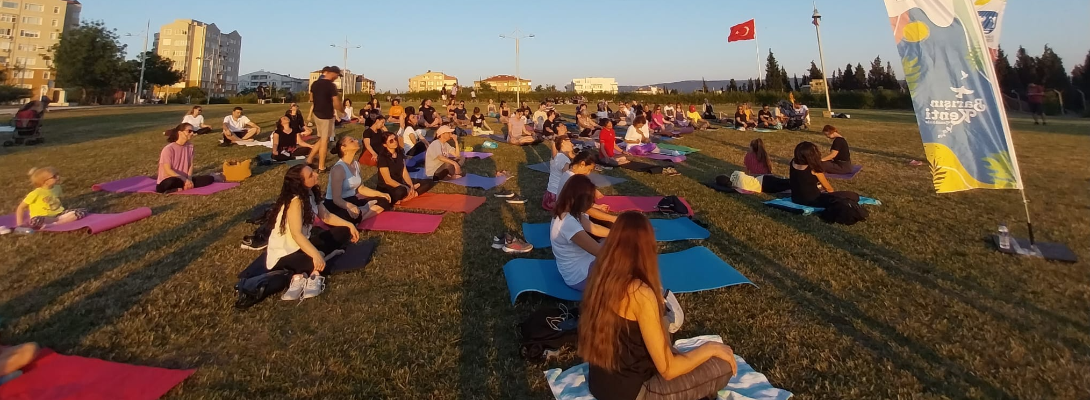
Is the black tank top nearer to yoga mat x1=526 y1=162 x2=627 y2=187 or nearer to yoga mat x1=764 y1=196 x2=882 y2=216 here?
yoga mat x1=764 y1=196 x2=882 y2=216

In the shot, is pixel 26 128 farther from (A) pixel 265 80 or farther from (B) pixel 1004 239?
(A) pixel 265 80

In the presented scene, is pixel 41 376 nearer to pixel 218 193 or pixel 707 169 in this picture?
pixel 218 193

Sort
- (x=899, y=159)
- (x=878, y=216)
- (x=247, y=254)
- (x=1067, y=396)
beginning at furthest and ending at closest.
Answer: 1. (x=899, y=159)
2. (x=878, y=216)
3. (x=247, y=254)
4. (x=1067, y=396)

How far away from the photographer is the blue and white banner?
5.43 meters

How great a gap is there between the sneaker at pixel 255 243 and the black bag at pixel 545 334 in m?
3.49

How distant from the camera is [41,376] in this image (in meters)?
3.17

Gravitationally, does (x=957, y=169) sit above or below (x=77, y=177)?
above

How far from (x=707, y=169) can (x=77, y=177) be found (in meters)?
11.9

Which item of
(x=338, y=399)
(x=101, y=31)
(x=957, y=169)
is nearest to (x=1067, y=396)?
(x=957, y=169)

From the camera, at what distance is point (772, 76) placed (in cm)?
5250

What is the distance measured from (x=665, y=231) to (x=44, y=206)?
24.1 feet

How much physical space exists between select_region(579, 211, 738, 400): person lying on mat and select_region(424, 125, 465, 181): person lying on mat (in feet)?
24.3

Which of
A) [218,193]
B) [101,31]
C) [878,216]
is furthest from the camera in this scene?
[101,31]

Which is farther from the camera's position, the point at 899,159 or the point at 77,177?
the point at 899,159
